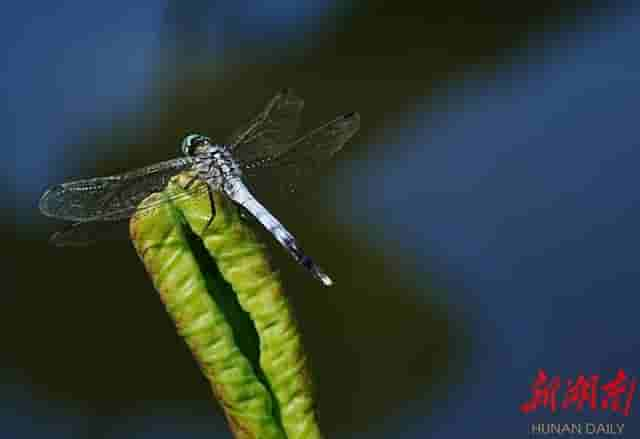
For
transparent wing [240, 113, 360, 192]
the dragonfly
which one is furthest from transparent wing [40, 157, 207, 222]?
transparent wing [240, 113, 360, 192]

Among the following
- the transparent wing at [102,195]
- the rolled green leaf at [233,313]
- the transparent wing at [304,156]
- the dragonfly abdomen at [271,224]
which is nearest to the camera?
the rolled green leaf at [233,313]

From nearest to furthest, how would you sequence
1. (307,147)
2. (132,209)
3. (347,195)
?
1. (132,209)
2. (307,147)
3. (347,195)

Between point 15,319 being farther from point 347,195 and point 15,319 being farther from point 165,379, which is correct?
point 347,195

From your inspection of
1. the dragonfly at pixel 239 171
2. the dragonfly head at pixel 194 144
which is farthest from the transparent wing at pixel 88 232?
the dragonfly head at pixel 194 144

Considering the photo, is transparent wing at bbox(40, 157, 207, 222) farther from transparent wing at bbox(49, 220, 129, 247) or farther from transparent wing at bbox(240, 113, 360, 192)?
transparent wing at bbox(240, 113, 360, 192)

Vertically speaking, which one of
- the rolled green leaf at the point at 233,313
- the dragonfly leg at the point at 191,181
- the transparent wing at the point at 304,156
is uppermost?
the transparent wing at the point at 304,156

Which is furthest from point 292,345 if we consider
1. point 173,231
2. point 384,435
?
point 384,435

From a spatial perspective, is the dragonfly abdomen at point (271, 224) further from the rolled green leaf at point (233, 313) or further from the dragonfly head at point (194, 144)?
the rolled green leaf at point (233, 313)
